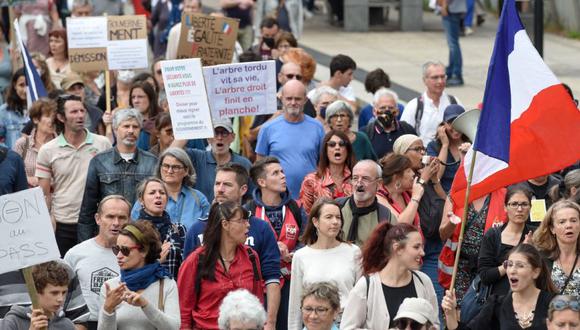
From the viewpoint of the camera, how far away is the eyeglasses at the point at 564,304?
9680 mm

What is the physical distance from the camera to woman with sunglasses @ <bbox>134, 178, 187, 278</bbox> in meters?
11.5

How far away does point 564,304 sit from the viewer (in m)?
9.71

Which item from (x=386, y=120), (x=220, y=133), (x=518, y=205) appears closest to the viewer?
(x=518, y=205)

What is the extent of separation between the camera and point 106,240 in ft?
36.2

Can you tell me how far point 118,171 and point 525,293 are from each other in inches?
149

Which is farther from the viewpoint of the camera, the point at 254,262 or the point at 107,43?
the point at 107,43

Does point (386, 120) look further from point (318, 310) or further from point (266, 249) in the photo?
point (318, 310)

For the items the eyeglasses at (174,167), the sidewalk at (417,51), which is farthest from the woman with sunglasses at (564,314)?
the sidewalk at (417,51)

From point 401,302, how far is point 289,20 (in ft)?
45.3

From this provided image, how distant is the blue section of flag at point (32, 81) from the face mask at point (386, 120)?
10.9ft

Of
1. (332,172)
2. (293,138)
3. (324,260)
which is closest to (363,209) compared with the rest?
(324,260)

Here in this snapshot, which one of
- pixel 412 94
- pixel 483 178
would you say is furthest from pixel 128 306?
pixel 412 94

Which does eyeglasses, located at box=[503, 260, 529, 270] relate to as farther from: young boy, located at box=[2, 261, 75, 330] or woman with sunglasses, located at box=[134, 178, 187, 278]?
young boy, located at box=[2, 261, 75, 330]

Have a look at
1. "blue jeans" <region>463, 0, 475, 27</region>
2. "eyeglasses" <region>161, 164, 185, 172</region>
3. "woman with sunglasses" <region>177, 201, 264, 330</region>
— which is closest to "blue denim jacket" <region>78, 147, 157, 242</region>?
"eyeglasses" <region>161, 164, 185, 172</region>
